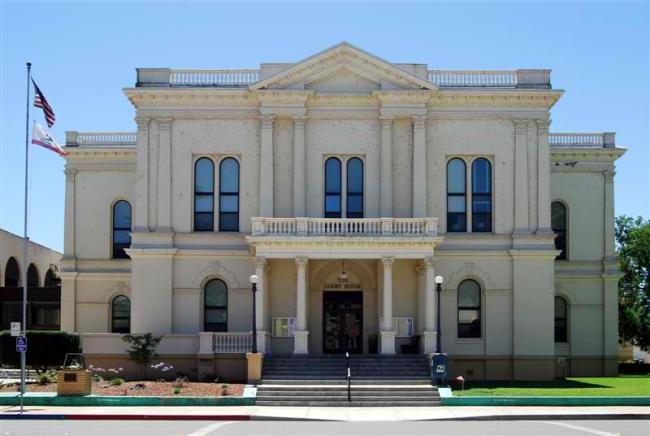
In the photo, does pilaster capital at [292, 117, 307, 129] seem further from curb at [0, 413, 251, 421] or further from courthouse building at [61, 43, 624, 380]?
curb at [0, 413, 251, 421]

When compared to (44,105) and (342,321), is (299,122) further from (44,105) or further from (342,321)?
(44,105)

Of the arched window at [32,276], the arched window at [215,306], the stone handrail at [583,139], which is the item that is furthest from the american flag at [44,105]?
the arched window at [32,276]

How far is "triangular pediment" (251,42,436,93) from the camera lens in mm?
43094

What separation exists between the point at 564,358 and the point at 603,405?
1577cm

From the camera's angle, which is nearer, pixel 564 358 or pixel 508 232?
pixel 508 232

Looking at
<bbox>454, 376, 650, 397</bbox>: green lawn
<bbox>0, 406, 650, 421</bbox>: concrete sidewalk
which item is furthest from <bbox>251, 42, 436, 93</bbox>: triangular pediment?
<bbox>0, 406, 650, 421</bbox>: concrete sidewalk

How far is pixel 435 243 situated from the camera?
40875 mm

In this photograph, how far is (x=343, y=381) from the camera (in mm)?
37125

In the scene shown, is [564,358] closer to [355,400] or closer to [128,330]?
[355,400]

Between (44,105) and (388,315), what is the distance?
52.1ft

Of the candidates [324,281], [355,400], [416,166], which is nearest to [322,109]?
[416,166]

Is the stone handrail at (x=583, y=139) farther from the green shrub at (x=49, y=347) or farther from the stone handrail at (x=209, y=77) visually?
the green shrub at (x=49, y=347)

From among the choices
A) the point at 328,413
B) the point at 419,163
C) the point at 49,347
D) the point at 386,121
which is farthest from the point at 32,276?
the point at 328,413

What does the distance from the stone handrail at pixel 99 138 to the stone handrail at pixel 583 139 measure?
878 inches
